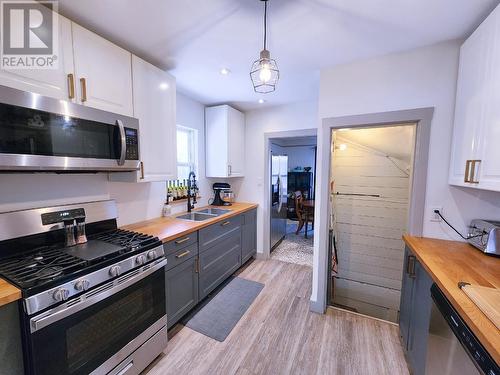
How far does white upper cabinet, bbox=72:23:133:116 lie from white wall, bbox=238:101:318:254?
2.01 meters

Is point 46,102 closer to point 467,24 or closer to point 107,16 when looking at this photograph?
point 107,16

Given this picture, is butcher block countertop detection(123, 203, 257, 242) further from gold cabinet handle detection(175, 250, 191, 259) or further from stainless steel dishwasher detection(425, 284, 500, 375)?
stainless steel dishwasher detection(425, 284, 500, 375)

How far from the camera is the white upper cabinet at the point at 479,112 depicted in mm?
1180

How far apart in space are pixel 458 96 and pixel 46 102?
2.76 m

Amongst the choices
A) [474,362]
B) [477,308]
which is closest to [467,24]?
[477,308]

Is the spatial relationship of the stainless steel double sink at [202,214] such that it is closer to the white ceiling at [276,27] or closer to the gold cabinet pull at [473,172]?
the white ceiling at [276,27]

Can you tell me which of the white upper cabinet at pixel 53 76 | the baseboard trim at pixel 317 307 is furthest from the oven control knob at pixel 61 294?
the baseboard trim at pixel 317 307

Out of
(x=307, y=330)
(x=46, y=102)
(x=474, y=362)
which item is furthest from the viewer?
(x=307, y=330)

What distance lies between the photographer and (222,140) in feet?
10.1

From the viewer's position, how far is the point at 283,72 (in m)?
2.14

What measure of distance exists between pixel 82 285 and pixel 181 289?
94 centimetres

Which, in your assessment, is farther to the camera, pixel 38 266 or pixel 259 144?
pixel 259 144

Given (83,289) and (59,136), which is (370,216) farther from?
(59,136)

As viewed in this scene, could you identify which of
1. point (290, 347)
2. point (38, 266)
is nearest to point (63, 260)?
point (38, 266)
